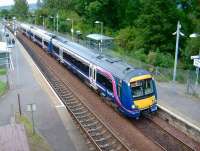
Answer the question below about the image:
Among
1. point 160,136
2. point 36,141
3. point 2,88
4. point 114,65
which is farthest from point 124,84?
point 2,88

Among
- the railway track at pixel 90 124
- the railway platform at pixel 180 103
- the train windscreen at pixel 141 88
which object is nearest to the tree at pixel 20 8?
the railway track at pixel 90 124

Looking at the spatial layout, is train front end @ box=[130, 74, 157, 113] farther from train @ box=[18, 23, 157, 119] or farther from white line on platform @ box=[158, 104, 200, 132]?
white line on platform @ box=[158, 104, 200, 132]

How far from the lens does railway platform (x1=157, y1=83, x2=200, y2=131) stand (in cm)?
2059

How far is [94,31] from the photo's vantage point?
63.7 m

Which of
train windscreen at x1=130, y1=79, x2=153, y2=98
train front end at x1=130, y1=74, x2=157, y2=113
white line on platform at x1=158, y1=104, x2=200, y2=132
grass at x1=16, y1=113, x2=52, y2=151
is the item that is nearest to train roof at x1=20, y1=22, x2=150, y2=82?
train front end at x1=130, y1=74, x2=157, y2=113

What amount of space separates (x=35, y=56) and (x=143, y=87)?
28.9 meters

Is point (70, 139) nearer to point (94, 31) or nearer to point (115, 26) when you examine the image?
point (94, 31)

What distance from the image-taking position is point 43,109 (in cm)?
2273

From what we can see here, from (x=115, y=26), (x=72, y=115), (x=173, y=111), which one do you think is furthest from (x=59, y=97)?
(x=115, y=26)

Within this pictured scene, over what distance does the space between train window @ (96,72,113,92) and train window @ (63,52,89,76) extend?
3035 mm

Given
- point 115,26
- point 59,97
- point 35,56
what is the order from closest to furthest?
point 59,97
point 35,56
point 115,26

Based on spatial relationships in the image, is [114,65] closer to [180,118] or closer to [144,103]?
[144,103]

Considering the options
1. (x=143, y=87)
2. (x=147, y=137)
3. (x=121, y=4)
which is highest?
(x=121, y=4)

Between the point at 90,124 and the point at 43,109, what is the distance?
3871mm
